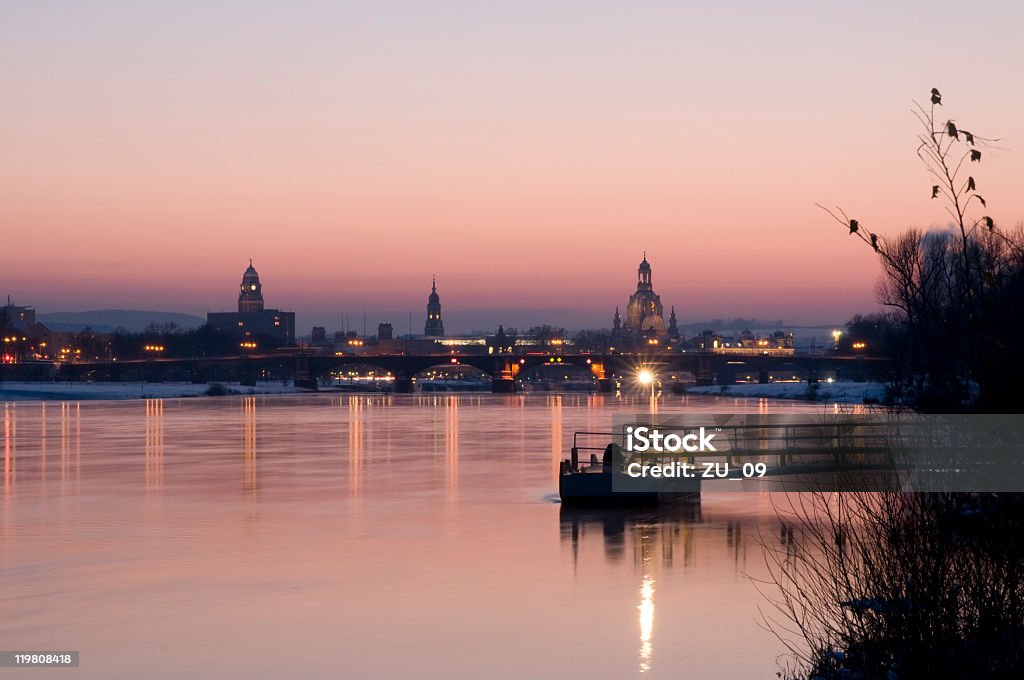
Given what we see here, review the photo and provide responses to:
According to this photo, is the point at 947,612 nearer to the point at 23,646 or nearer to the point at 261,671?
the point at 261,671

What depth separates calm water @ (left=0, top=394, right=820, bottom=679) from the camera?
22203 mm

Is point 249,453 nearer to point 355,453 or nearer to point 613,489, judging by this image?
point 355,453

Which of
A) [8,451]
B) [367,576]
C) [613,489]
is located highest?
[613,489]

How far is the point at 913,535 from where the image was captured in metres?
15.3

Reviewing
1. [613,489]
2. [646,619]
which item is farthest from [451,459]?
[646,619]

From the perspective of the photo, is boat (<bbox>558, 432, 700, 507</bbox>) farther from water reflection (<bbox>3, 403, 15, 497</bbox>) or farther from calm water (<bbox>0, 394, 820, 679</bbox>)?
water reflection (<bbox>3, 403, 15, 497</bbox>)

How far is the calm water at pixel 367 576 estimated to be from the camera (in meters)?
22.2

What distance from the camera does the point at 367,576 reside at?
30375mm

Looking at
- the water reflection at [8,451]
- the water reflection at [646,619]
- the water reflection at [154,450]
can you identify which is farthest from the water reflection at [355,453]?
the water reflection at [646,619]

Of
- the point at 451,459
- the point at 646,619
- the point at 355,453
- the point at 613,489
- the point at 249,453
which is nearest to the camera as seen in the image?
the point at 646,619

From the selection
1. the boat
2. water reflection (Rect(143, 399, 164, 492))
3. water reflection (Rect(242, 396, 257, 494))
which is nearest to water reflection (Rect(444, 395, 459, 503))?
the boat

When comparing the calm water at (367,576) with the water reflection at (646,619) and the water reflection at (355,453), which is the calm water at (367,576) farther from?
the water reflection at (355,453)

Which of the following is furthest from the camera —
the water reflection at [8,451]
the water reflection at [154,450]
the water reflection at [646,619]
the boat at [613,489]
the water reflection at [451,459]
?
the water reflection at [154,450]

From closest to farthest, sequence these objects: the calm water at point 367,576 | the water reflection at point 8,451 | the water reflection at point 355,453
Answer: the calm water at point 367,576, the water reflection at point 355,453, the water reflection at point 8,451
